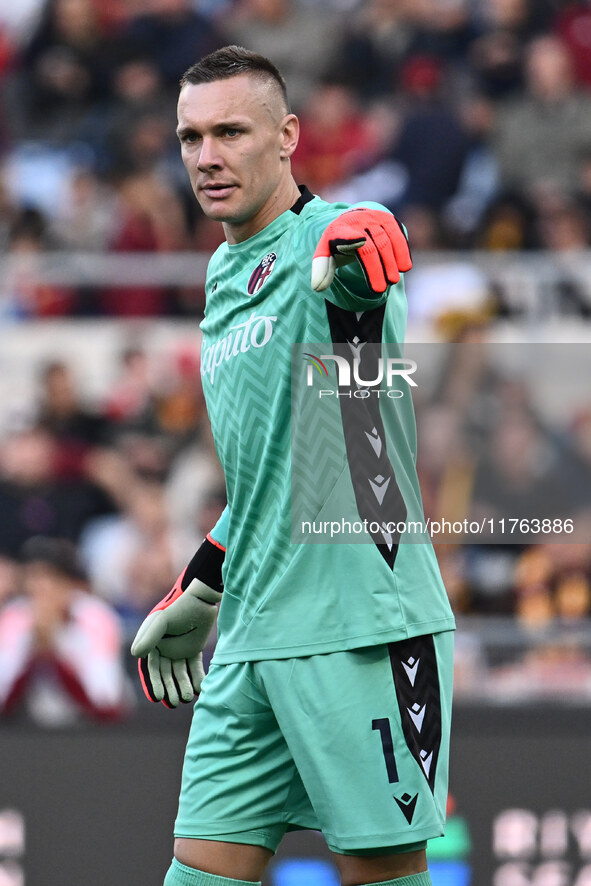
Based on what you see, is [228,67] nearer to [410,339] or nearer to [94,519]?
[410,339]

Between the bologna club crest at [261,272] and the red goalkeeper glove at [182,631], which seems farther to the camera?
the red goalkeeper glove at [182,631]

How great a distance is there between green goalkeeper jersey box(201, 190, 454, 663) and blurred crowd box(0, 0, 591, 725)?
2918 millimetres

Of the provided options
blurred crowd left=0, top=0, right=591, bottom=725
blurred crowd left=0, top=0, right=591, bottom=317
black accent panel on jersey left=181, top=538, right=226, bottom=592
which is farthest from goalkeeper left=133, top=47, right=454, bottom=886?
blurred crowd left=0, top=0, right=591, bottom=317

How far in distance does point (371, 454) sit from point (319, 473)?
11 cm

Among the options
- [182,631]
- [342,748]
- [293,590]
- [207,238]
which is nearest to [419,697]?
[342,748]

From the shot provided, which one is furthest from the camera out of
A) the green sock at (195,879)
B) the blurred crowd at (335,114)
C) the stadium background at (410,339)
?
the blurred crowd at (335,114)

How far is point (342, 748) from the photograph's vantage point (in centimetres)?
296

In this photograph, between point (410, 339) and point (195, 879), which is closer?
point (195, 879)

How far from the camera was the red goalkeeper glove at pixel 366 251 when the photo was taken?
264cm

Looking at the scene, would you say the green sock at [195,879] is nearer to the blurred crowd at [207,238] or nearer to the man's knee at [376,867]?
the man's knee at [376,867]

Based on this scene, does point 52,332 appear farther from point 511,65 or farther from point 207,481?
point 511,65

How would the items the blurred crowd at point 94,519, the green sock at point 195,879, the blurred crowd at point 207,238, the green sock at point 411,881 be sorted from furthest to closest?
1. the blurred crowd at point 207,238
2. the blurred crowd at point 94,519
3. the green sock at point 195,879
4. the green sock at point 411,881

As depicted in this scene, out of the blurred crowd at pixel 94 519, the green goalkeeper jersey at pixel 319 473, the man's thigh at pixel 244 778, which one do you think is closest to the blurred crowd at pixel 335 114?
the blurred crowd at pixel 94 519

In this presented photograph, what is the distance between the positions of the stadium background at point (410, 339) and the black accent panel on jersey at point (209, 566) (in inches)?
79.9
